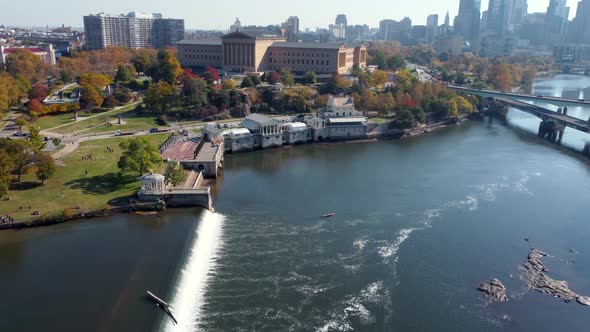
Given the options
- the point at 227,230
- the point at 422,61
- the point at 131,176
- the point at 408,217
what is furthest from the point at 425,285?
the point at 422,61

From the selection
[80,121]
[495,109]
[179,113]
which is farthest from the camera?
[495,109]

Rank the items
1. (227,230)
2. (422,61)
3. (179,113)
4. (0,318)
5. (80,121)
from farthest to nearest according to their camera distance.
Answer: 1. (422,61)
2. (179,113)
3. (80,121)
4. (227,230)
5. (0,318)

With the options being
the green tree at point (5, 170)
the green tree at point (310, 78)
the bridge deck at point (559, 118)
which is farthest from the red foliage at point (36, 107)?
the bridge deck at point (559, 118)

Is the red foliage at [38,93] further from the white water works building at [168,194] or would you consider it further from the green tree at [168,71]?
the white water works building at [168,194]

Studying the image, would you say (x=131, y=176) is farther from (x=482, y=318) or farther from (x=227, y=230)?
(x=482, y=318)

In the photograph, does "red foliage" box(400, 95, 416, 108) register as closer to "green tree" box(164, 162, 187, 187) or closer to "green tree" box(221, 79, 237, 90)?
"green tree" box(221, 79, 237, 90)

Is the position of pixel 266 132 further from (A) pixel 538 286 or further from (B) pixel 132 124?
(A) pixel 538 286

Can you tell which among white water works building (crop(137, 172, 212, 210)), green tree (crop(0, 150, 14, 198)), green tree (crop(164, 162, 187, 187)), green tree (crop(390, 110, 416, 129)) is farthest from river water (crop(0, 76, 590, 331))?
green tree (crop(390, 110, 416, 129))

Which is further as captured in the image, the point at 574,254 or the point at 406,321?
the point at 574,254
